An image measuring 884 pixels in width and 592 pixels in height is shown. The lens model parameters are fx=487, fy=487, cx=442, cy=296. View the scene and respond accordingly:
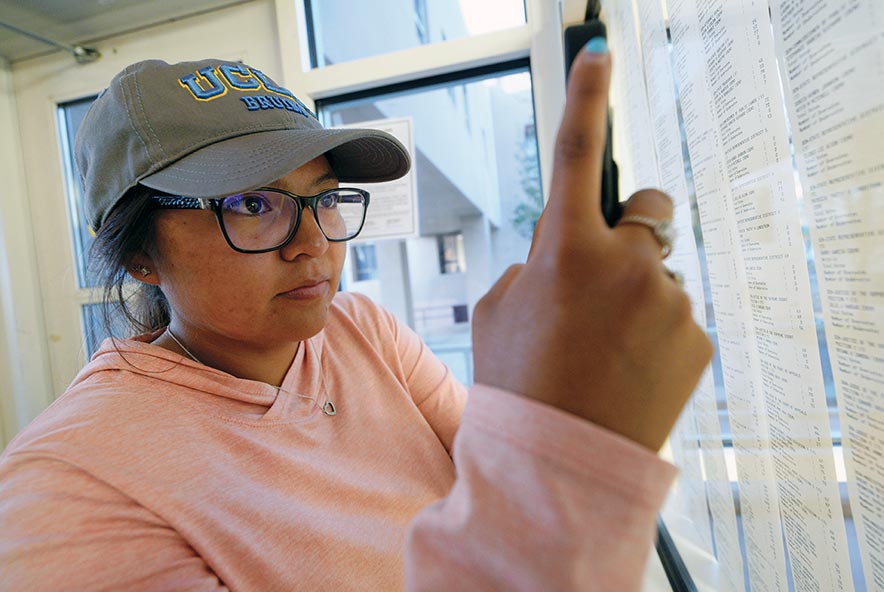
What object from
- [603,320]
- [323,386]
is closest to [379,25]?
[323,386]

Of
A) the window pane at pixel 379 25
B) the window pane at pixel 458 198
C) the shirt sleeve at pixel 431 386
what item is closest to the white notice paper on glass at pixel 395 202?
the window pane at pixel 458 198

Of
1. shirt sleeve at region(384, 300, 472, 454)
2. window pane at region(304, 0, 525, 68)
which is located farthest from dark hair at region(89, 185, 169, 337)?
window pane at region(304, 0, 525, 68)

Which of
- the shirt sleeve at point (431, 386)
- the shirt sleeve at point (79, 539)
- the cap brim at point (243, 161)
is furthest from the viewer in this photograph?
the shirt sleeve at point (431, 386)

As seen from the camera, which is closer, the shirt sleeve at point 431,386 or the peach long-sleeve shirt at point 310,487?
the peach long-sleeve shirt at point 310,487

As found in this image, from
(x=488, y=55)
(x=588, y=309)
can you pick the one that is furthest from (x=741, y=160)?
(x=488, y=55)

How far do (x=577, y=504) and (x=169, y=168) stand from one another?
0.53m

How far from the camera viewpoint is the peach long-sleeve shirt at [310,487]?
0.24m

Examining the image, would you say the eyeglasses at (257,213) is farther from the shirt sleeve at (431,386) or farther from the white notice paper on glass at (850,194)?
the white notice paper on glass at (850,194)

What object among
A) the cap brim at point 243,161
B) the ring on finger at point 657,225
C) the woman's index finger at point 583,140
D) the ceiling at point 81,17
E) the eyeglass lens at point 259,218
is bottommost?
the ring on finger at point 657,225

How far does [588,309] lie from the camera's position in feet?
0.80

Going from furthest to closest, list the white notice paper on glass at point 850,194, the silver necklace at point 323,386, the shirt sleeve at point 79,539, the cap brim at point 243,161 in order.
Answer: the silver necklace at point 323,386, the cap brim at point 243,161, the shirt sleeve at point 79,539, the white notice paper on glass at point 850,194

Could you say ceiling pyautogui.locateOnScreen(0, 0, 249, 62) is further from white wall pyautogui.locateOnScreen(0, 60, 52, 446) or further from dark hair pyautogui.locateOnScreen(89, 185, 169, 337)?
dark hair pyautogui.locateOnScreen(89, 185, 169, 337)

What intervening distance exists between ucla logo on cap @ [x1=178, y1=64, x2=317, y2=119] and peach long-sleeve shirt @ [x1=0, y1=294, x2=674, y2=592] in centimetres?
32

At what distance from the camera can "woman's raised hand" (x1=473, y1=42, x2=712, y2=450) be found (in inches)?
9.5
